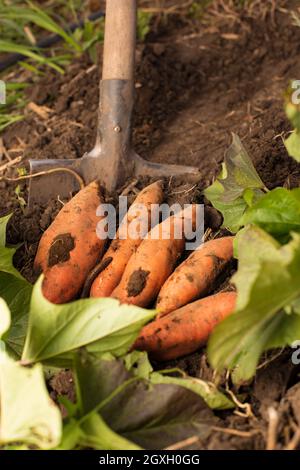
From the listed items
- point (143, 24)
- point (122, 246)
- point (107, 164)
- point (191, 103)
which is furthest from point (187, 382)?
point (143, 24)

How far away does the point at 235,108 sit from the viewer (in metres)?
2.25

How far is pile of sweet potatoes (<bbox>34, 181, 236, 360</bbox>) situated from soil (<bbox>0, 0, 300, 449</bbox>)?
0.09 m

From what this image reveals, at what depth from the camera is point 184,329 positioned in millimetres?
1478

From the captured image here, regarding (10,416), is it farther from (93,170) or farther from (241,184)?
(93,170)

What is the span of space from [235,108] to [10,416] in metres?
1.33

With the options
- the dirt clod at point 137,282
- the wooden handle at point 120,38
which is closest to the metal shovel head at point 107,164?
the wooden handle at point 120,38

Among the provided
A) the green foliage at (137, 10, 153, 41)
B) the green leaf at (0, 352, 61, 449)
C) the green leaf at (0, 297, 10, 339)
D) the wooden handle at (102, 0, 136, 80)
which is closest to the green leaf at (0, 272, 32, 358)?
the green leaf at (0, 297, 10, 339)

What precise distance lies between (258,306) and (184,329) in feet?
1.09

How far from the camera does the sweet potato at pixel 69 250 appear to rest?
63.4 inches

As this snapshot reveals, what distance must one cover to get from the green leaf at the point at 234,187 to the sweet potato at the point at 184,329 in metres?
0.19

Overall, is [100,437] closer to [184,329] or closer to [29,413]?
[29,413]

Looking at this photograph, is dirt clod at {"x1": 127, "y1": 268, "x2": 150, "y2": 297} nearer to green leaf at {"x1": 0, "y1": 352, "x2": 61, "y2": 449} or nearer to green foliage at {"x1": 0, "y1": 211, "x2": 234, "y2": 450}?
green foliage at {"x1": 0, "y1": 211, "x2": 234, "y2": 450}

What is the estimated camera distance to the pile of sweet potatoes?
148 centimetres
